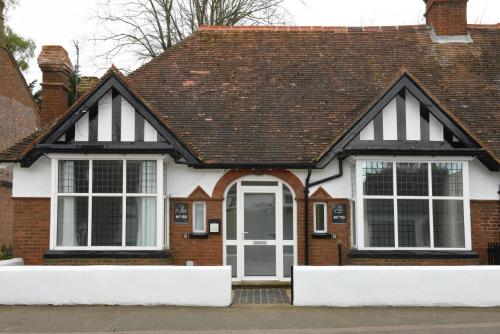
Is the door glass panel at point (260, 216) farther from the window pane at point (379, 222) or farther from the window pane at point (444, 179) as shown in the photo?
the window pane at point (444, 179)

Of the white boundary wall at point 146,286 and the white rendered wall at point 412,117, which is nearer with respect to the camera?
the white boundary wall at point 146,286

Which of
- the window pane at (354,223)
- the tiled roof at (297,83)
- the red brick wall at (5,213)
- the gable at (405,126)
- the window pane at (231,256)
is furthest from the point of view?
the red brick wall at (5,213)

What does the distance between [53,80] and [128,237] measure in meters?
5.02

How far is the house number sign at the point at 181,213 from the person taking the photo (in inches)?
488

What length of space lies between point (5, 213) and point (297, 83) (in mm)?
14379

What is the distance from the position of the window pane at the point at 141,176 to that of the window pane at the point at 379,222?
4668mm

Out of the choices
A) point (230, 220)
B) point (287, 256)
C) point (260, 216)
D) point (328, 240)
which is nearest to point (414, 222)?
point (328, 240)

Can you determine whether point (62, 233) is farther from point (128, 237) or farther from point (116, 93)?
point (116, 93)

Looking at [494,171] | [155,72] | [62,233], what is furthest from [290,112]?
[62,233]

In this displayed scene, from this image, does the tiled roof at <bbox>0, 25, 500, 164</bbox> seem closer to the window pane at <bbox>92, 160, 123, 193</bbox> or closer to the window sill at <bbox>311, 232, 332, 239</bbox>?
the window pane at <bbox>92, 160, 123, 193</bbox>

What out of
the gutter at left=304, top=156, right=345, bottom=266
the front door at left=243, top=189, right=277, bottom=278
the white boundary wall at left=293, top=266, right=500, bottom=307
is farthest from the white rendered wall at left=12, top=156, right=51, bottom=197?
the white boundary wall at left=293, top=266, right=500, bottom=307

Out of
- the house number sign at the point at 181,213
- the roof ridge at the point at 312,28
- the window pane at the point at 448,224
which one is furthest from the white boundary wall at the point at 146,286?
the roof ridge at the point at 312,28

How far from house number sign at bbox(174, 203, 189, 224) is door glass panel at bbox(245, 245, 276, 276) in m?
1.57

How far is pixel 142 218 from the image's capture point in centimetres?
1194
